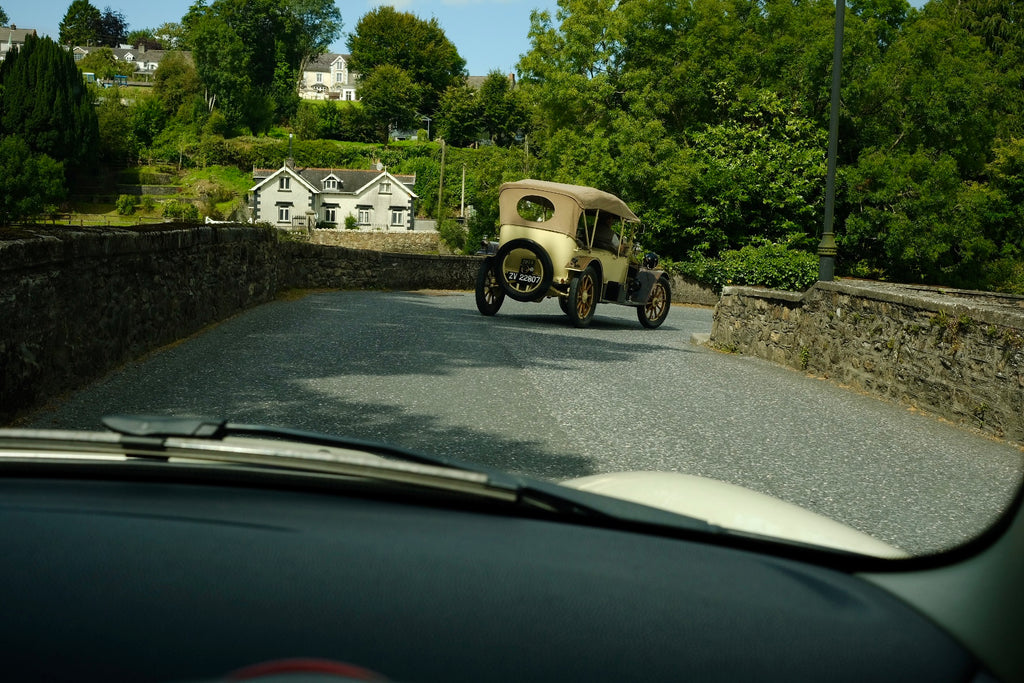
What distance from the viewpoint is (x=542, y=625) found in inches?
38.6

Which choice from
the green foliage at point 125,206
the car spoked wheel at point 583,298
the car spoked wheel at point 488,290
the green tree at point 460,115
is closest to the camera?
the car spoked wheel at point 583,298

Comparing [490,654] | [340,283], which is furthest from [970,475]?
[340,283]

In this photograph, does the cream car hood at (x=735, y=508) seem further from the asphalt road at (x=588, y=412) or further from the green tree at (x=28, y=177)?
the green tree at (x=28, y=177)

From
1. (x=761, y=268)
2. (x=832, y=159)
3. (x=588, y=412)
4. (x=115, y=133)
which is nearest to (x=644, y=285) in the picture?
(x=832, y=159)

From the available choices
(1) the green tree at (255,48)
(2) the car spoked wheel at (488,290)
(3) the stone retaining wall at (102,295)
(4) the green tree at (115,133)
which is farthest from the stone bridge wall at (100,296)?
(1) the green tree at (255,48)

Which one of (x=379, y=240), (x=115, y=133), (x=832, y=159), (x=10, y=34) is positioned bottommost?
(x=379, y=240)

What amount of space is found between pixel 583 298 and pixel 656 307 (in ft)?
9.85

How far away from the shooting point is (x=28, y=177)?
230 feet

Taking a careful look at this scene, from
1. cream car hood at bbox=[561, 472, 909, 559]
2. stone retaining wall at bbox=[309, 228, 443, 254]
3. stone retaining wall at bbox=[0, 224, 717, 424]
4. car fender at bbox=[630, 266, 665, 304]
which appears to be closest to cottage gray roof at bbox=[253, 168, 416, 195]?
stone retaining wall at bbox=[309, 228, 443, 254]

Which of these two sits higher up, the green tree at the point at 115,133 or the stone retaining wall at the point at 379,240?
the green tree at the point at 115,133

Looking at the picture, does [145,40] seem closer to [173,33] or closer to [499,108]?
[173,33]

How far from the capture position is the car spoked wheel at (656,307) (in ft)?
58.8

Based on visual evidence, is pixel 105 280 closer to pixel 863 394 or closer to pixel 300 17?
pixel 863 394

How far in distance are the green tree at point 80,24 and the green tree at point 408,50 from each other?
6403 centimetres
